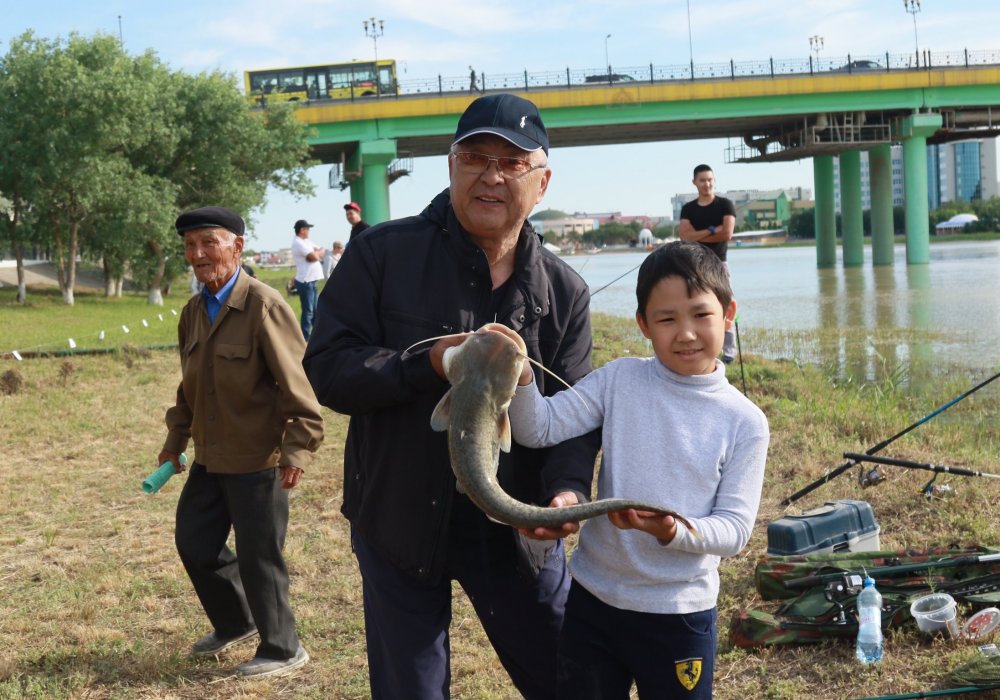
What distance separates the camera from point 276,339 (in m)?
4.51

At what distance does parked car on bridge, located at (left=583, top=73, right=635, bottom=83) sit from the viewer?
1681 inches

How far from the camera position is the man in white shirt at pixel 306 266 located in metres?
16.2

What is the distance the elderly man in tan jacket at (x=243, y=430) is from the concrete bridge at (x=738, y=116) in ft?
121

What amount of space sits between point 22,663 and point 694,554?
12.5 feet

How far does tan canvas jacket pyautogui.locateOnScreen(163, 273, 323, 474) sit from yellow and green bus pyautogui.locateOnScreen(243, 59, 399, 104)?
130ft

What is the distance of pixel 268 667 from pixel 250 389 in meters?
1.37

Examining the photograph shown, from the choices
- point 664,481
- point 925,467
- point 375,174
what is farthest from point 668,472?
point 375,174

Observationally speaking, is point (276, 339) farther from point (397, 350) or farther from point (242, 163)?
point (242, 163)

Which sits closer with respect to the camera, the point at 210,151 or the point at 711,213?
the point at 711,213

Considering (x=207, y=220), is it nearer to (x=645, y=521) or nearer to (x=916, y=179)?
(x=645, y=521)

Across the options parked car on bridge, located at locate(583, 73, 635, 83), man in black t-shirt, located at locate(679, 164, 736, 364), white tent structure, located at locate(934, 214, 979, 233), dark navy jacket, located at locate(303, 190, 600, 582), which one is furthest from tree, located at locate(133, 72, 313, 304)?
white tent structure, located at locate(934, 214, 979, 233)

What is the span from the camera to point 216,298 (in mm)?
4676

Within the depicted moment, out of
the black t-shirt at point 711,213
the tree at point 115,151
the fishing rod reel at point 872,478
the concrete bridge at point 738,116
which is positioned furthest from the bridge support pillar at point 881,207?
the fishing rod reel at point 872,478

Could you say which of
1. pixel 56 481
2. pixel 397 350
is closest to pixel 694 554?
pixel 397 350
